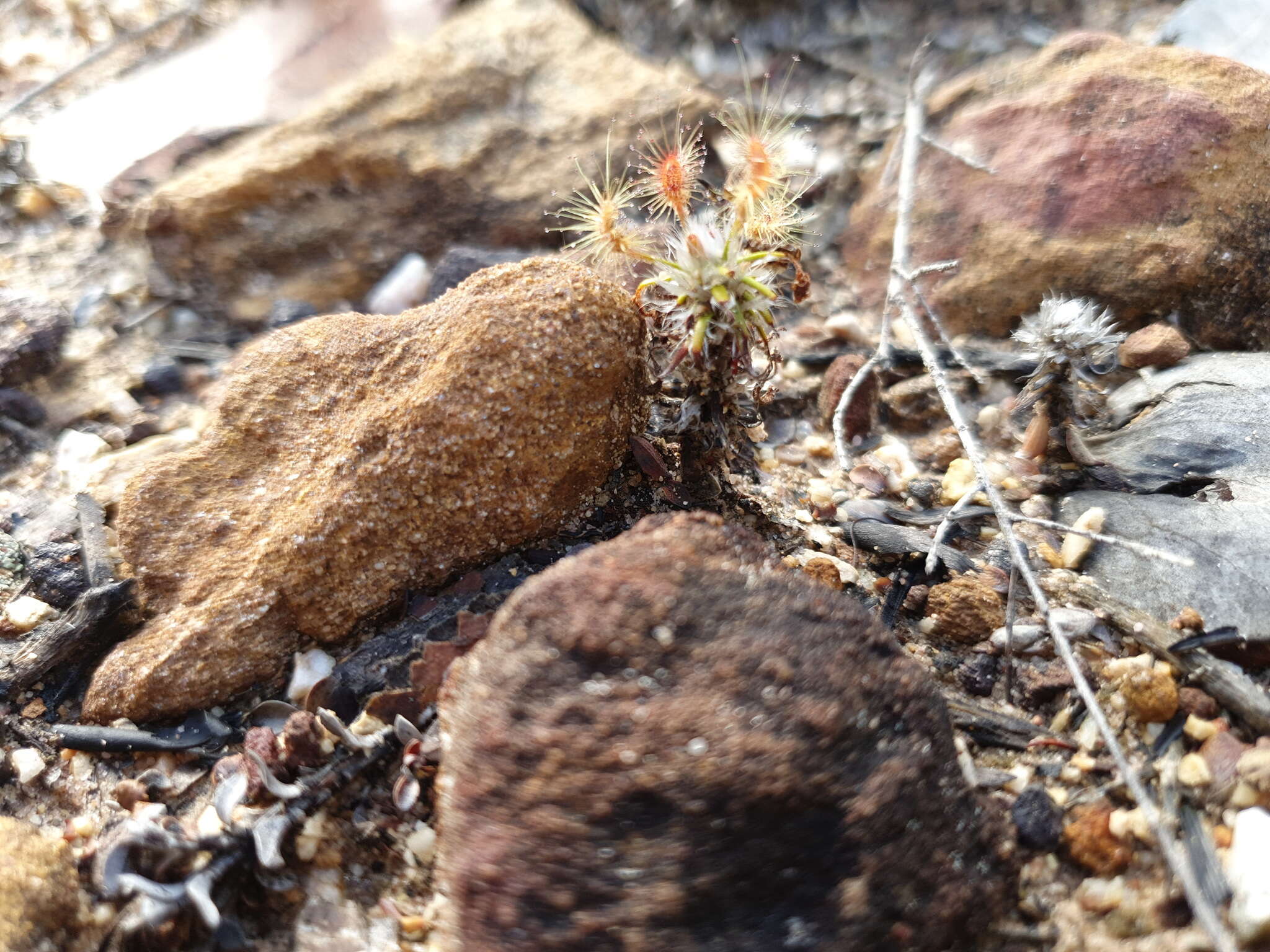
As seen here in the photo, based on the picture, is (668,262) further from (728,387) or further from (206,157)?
(206,157)

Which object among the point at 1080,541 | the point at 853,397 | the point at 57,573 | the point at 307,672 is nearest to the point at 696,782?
the point at 307,672

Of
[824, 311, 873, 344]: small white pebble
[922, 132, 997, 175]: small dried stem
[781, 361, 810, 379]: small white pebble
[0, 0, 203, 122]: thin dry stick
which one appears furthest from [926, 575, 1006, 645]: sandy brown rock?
[0, 0, 203, 122]: thin dry stick

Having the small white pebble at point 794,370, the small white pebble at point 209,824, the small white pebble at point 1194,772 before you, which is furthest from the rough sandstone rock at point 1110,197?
the small white pebble at point 209,824

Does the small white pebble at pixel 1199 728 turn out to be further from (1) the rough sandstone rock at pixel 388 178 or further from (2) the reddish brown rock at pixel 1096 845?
(1) the rough sandstone rock at pixel 388 178

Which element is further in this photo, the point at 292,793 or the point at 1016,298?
the point at 1016,298

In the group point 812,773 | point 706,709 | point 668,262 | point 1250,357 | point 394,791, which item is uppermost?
point 668,262

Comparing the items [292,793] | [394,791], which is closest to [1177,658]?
[394,791]

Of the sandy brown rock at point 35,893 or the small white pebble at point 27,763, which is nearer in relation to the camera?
the sandy brown rock at point 35,893
